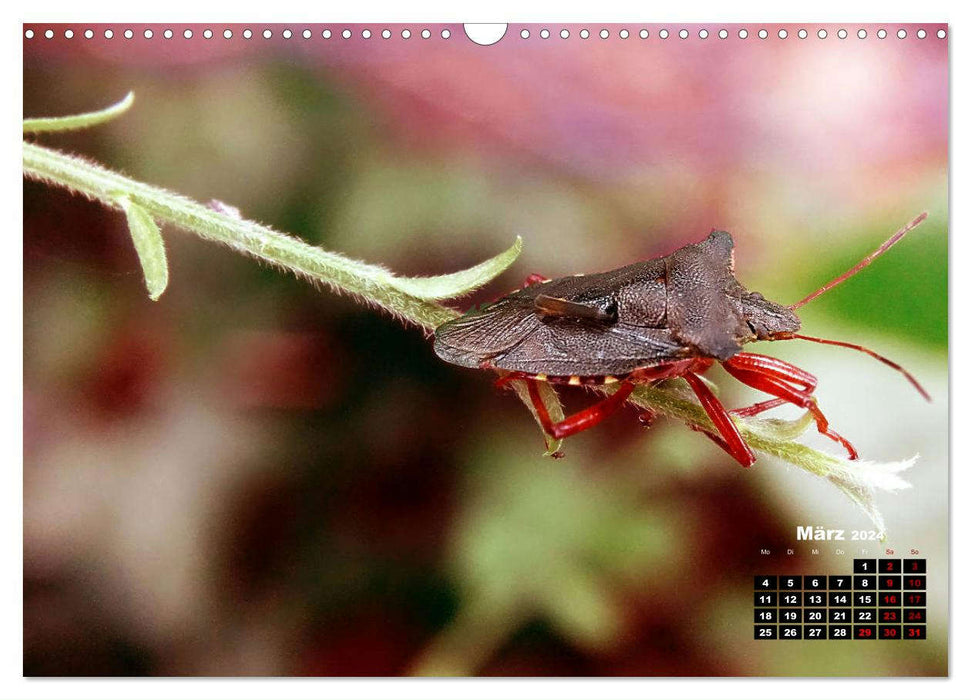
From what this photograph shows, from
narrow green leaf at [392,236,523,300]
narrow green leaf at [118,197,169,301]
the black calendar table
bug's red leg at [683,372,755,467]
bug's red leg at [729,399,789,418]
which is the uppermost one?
narrow green leaf at [118,197,169,301]

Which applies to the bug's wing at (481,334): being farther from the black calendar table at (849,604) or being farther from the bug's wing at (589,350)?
the black calendar table at (849,604)

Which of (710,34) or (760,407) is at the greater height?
(710,34)

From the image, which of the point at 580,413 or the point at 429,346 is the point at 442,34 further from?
the point at 580,413

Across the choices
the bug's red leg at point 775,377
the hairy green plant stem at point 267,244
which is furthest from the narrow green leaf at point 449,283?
the bug's red leg at point 775,377

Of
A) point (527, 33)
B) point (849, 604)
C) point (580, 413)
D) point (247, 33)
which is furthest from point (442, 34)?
point (849, 604)

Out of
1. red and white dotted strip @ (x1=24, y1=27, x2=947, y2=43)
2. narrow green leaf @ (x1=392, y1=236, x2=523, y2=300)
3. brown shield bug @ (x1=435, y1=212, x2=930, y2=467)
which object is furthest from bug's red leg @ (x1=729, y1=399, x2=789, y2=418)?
red and white dotted strip @ (x1=24, y1=27, x2=947, y2=43)

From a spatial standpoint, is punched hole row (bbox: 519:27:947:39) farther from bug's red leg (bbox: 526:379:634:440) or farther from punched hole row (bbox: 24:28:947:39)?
bug's red leg (bbox: 526:379:634:440)
